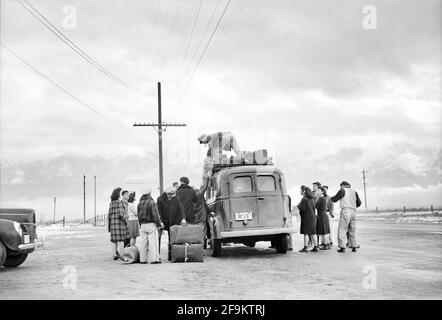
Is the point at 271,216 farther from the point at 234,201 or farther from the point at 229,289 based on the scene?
the point at 229,289

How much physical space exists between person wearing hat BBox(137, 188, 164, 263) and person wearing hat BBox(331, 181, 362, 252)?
5.11 m

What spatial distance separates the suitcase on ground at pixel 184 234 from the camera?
12.9 meters

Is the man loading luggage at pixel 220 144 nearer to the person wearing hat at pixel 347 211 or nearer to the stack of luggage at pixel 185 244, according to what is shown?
the person wearing hat at pixel 347 211

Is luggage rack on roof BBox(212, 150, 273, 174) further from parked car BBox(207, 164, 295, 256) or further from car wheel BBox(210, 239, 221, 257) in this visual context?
car wheel BBox(210, 239, 221, 257)

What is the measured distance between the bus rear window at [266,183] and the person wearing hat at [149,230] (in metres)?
3.33

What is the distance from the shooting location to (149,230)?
42.8ft

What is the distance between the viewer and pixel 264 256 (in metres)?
14.5

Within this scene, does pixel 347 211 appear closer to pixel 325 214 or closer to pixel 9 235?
pixel 325 214

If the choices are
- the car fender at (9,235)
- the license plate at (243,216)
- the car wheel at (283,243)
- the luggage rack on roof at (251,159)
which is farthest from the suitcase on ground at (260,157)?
the car fender at (9,235)

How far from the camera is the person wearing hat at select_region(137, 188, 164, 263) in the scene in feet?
42.5

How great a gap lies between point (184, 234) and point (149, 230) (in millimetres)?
898

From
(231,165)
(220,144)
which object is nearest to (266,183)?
(231,165)

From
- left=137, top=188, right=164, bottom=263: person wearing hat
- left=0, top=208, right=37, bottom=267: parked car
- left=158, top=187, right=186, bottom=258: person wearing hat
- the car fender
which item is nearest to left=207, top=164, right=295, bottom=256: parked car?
left=158, top=187, right=186, bottom=258: person wearing hat
